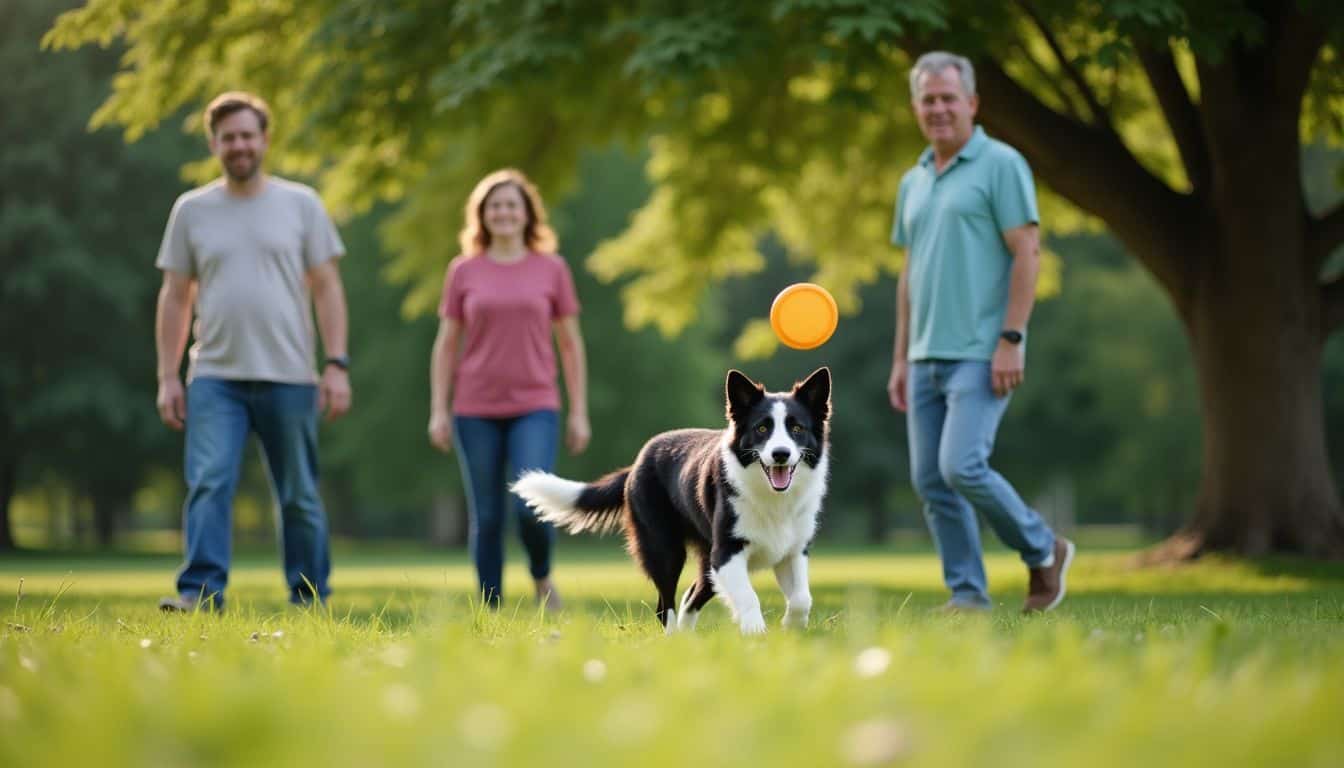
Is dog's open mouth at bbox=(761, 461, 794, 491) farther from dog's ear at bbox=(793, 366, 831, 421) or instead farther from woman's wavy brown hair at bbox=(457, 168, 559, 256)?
woman's wavy brown hair at bbox=(457, 168, 559, 256)

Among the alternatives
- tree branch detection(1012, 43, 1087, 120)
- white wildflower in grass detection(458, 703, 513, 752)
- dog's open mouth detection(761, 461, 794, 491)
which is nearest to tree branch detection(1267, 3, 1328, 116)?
tree branch detection(1012, 43, 1087, 120)

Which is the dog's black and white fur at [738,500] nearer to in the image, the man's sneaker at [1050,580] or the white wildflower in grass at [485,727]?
the man's sneaker at [1050,580]

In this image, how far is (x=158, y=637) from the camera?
529cm

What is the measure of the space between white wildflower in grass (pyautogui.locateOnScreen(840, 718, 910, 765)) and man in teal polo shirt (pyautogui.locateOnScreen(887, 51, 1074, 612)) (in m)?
4.44

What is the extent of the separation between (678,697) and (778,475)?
2.55m

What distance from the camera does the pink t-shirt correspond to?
845 cm

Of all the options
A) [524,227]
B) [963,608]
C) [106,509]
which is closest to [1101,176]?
[524,227]

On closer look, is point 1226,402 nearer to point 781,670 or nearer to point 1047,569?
point 1047,569

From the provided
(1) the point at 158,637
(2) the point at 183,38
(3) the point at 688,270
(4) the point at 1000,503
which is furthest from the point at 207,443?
(3) the point at 688,270

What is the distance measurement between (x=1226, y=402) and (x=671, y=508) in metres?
7.37

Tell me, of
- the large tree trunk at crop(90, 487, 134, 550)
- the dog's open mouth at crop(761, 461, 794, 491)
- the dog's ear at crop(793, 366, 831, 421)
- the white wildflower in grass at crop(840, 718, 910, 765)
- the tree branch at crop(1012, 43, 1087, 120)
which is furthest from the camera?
the large tree trunk at crop(90, 487, 134, 550)

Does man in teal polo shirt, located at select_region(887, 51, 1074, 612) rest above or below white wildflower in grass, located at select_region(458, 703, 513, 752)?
above

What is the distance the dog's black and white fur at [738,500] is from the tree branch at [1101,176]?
20.7ft

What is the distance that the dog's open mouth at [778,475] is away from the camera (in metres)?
5.66
